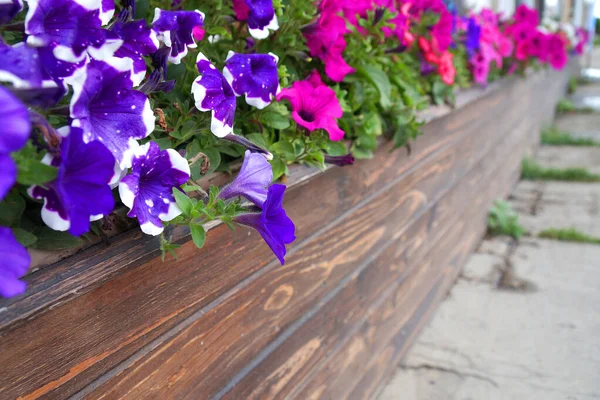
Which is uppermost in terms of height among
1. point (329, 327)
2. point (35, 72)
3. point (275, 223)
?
point (35, 72)

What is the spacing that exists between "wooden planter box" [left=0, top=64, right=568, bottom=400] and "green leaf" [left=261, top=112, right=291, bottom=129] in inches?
4.7

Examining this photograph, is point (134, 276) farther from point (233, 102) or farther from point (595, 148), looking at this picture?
point (595, 148)

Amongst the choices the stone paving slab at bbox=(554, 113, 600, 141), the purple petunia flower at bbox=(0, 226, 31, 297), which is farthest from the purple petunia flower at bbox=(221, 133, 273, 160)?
the stone paving slab at bbox=(554, 113, 600, 141)

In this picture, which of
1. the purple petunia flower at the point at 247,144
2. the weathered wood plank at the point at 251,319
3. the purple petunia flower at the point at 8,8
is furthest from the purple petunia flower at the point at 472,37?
the purple petunia flower at the point at 8,8

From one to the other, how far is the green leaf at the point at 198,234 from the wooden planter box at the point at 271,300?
6 cm

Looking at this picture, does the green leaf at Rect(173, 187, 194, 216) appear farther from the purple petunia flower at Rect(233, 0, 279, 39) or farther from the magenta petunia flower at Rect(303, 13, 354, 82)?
the magenta petunia flower at Rect(303, 13, 354, 82)

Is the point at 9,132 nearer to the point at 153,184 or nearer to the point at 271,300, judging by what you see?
the point at 153,184

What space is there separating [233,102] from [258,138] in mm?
194

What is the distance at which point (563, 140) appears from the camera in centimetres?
532

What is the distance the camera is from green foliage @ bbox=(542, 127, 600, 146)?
529 cm

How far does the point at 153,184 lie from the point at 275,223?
0.18m

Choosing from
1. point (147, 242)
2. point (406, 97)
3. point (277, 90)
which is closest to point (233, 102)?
point (277, 90)

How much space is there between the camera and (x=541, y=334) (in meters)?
2.35

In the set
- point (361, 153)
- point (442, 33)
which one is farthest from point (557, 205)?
point (361, 153)
